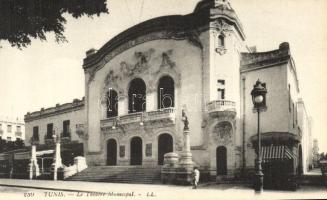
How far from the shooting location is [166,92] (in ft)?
71.5

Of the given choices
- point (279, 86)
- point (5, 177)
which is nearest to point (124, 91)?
point (279, 86)

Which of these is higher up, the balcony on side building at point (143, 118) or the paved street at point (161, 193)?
the balcony on side building at point (143, 118)

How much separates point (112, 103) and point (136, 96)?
2196 millimetres

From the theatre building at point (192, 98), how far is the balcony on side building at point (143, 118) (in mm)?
56

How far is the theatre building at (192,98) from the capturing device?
19.2 meters

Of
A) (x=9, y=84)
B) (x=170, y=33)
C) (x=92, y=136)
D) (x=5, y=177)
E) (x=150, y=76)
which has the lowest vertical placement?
(x=5, y=177)

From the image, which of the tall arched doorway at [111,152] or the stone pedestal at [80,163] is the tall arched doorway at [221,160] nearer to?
the tall arched doorway at [111,152]

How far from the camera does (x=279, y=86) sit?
19203mm


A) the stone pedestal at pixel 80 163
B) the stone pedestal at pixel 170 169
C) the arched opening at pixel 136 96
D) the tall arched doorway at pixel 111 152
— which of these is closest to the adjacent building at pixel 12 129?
the stone pedestal at pixel 80 163

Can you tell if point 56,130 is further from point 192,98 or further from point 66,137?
point 192,98

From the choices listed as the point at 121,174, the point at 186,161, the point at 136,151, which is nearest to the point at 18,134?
the point at 136,151

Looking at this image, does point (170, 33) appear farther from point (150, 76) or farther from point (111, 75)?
point (111, 75)

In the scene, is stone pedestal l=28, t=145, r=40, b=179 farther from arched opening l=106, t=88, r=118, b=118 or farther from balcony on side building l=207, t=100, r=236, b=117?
balcony on side building l=207, t=100, r=236, b=117

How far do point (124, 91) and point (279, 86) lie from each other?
30.3 ft
